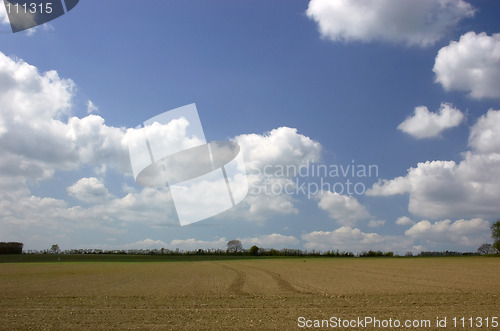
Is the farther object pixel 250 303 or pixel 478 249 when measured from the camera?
pixel 478 249

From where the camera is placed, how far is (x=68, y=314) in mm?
17812

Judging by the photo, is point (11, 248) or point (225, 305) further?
point (11, 248)

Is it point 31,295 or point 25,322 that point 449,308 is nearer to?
point 25,322

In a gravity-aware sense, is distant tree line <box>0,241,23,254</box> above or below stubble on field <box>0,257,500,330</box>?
below

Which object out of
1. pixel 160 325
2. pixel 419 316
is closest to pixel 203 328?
pixel 160 325

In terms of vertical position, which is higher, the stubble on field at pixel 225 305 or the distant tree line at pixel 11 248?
the stubble on field at pixel 225 305

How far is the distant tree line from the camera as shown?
138800 millimetres

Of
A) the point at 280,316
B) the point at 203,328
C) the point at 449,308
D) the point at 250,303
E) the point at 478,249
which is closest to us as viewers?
the point at 203,328

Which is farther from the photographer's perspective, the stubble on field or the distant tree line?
the distant tree line

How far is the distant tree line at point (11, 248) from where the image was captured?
139 metres

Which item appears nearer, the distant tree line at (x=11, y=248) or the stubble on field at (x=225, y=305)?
the stubble on field at (x=225, y=305)

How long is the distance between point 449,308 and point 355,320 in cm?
629

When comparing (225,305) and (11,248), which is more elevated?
(225,305)

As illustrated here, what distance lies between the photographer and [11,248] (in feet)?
464
